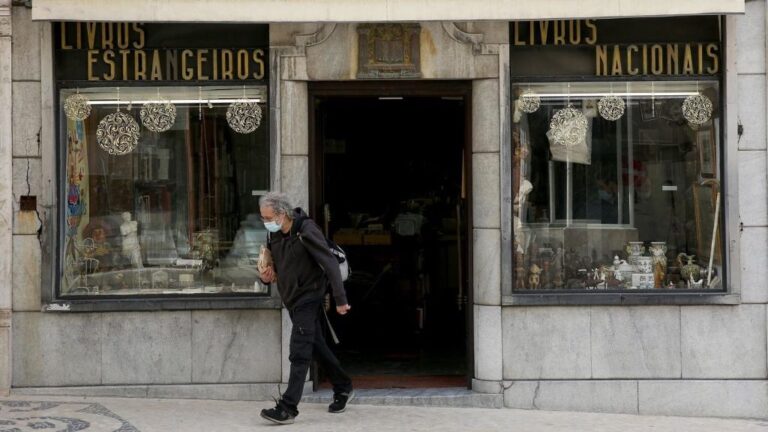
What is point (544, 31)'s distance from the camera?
10.2m

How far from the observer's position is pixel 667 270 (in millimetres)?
10398

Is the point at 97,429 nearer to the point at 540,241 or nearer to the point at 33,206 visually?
the point at 33,206

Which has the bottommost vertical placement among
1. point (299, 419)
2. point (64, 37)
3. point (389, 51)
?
point (299, 419)

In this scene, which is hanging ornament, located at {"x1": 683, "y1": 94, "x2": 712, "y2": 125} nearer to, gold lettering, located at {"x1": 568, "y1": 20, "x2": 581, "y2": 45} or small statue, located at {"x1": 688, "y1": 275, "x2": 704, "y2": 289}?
gold lettering, located at {"x1": 568, "y1": 20, "x2": 581, "y2": 45}

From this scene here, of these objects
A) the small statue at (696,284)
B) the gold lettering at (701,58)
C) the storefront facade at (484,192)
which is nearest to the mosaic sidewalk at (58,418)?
the storefront facade at (484,192)

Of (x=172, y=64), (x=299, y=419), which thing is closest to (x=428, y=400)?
(x=299, y=419)

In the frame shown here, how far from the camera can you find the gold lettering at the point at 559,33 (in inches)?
403

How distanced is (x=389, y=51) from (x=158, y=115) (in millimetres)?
2139

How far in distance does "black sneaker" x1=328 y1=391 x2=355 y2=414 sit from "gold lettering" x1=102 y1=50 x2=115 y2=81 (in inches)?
136

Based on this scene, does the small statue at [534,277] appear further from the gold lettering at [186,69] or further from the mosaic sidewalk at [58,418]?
the mosaic sidewalk at [58,418]

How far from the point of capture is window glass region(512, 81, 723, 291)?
33.8 feet

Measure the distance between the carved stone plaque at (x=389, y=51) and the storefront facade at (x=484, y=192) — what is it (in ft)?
0.06

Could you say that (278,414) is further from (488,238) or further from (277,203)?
(488,238)

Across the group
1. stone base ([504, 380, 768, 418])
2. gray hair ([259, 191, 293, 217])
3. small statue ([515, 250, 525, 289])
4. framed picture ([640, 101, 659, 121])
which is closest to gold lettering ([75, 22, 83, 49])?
gray hair ([259, 191, 293, 217])
